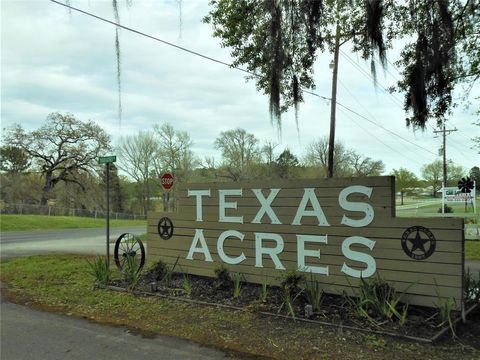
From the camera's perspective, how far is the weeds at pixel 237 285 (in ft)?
20.6

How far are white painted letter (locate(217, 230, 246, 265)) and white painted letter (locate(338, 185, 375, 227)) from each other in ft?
5.73

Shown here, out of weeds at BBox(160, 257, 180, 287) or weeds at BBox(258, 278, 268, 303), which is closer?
weeds at BBox(258, 278, 268, 303)

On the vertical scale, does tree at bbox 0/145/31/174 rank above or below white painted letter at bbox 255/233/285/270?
above

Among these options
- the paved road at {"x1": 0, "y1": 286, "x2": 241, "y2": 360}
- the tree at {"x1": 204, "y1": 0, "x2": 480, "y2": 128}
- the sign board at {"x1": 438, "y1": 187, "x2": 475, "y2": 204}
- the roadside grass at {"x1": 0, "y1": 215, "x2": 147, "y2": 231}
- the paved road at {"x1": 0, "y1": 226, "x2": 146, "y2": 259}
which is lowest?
the roadside grass at {"x1": 0, "y1": 215, "x2": 147, "y2": 231}

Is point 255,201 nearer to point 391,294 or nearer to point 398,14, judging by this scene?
point 391,294

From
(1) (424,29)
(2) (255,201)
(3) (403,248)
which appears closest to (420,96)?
(1) (424,29)

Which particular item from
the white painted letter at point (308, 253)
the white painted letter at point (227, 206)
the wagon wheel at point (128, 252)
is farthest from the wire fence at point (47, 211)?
the white painted letter at point (308, 253)

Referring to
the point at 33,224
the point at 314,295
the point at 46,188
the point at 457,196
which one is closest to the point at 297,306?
the point at 314,295

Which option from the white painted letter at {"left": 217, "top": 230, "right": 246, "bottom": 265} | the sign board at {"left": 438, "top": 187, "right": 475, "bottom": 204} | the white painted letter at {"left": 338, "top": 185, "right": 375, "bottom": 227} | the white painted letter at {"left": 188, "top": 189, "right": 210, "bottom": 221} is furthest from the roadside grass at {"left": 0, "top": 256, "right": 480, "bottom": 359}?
the sign board at {"left": 438, "top": 187, "right": 475, "bottom": 204}

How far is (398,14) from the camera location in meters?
4.80

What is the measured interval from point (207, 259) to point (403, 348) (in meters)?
3.64

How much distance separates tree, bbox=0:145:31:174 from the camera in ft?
158

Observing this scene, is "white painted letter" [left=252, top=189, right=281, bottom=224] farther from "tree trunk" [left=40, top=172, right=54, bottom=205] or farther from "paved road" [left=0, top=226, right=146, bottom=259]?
"tree trunk" [left=40, top=172, right=54, bottom=205]

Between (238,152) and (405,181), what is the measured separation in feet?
142
